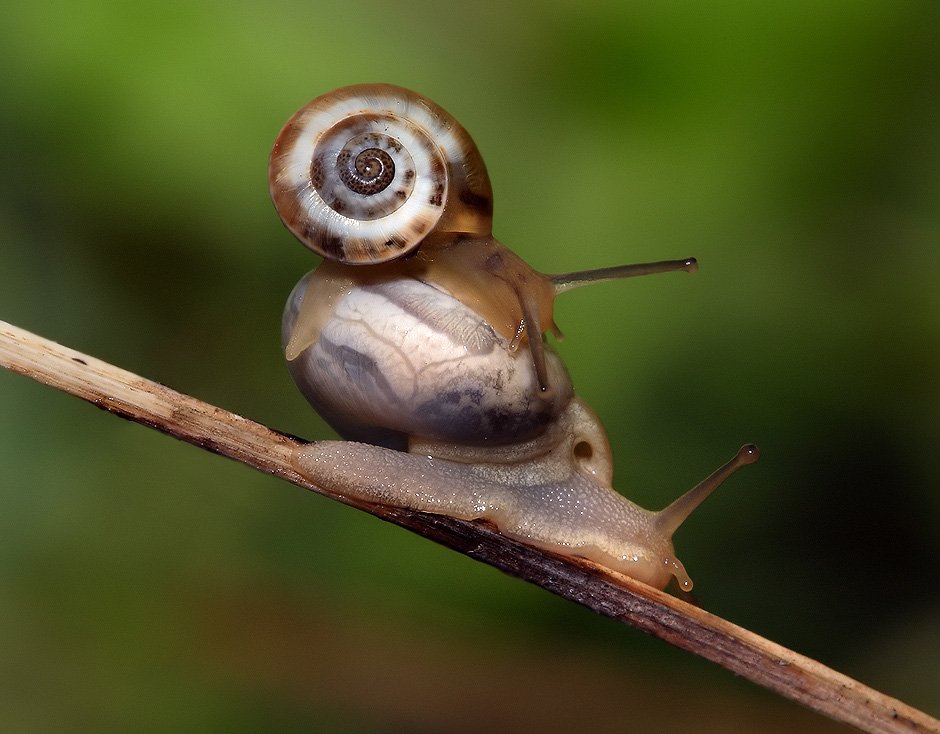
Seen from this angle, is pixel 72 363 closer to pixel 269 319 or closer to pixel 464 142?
pixel 464 142

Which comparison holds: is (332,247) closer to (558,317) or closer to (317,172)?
(317,172)

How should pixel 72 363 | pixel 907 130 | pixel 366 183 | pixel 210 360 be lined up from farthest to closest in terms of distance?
1. pixel 210 360
2. pixel 907 130
3. pixel 366 183
4. pixel 72 363

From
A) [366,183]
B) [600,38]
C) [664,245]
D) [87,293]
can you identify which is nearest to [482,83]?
[600,38]

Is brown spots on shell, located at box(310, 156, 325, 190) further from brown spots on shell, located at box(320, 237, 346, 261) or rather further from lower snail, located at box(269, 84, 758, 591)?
brown spots on shell, located at box(320, 237, 346, 261)

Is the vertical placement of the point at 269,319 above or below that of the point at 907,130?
below

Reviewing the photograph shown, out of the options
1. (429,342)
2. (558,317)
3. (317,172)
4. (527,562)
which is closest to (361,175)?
(317,172)

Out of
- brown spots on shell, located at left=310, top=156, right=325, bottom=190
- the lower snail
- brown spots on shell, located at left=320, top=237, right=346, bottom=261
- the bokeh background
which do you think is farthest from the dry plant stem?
the bokeh background
